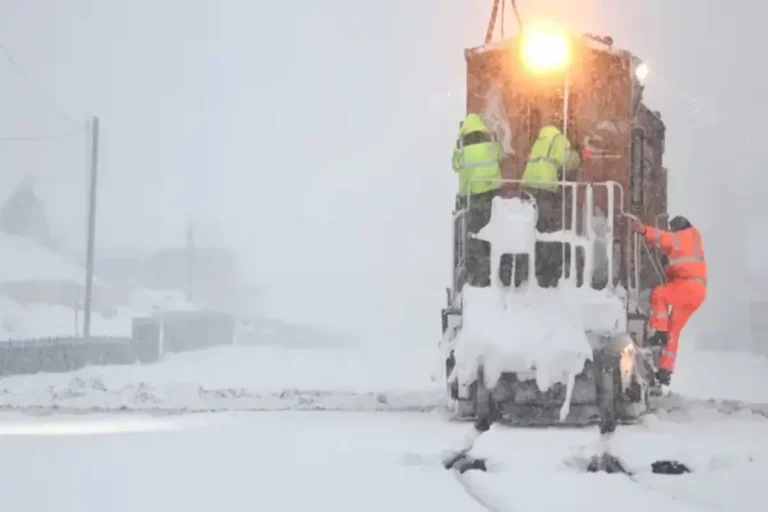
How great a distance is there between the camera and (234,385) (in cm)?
1579

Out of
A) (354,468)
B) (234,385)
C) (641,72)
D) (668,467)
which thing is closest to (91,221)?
(234,385)

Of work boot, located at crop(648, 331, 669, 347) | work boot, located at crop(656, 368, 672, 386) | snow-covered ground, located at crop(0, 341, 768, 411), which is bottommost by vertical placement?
snow-covered ground, located at crop(0, 341, 768, 411)

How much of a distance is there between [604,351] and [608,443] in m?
1.14

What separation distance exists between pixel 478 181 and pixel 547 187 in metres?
0.62

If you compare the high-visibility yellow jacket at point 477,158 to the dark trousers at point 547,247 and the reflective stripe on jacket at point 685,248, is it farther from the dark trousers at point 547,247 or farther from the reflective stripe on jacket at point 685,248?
the reflective stripe on jacket at point 685,248

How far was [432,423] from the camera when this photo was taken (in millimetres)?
7703

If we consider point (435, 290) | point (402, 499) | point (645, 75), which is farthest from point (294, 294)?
point (402, 499)

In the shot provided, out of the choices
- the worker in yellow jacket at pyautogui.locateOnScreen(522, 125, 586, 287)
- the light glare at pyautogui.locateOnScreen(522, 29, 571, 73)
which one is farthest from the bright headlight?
the worker in yellow jacket at pyautogui.locateOnScreen(522, 125, 586, 287)

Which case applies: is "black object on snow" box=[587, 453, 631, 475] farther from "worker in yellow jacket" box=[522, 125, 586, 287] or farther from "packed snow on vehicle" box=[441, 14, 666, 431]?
"worker in yellow jacket" box=[522, 125, 586, 287]

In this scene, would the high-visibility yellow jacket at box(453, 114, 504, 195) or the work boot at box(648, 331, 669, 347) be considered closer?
the high-visibility yellow jacket at box(453, 114, 504, 195)

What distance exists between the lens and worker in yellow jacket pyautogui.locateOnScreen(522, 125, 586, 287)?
8102 millimetres

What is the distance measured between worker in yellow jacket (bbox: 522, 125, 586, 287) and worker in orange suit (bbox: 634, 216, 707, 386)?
104cm

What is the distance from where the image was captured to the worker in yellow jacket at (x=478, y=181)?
A: 8.20 m

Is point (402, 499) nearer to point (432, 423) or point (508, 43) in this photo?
point (432, 423)
